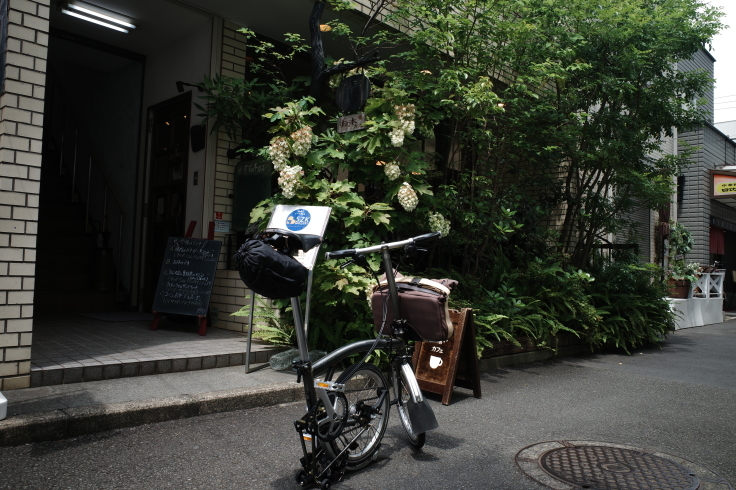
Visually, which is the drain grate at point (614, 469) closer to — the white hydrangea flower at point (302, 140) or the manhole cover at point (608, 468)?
the manhole cover at point (608, 468)

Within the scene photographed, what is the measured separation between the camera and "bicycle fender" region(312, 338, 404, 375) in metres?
3.19

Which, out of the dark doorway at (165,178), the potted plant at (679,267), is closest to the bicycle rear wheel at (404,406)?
the dark doorway at (165,178)

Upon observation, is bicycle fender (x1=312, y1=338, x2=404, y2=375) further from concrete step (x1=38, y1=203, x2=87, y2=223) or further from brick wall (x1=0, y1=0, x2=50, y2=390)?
concrete step (x1=38, y1=203, x2=87, y2=223)

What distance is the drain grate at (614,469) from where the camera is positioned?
325 cm

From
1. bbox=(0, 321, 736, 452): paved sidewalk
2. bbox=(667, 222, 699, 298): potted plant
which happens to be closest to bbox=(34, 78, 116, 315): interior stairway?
bbox=(0, 321, 736, 452): paved sidewalk

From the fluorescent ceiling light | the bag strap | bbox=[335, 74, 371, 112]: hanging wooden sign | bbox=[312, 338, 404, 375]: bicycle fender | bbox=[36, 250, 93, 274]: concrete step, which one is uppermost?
the fluorescent ceiling light

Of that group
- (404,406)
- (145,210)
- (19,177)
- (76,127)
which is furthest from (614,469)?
(76,127)

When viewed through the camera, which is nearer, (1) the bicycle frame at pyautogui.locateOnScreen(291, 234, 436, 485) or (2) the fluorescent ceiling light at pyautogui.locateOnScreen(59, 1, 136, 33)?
(1) the bicycle frame at pyautogui.locateOnScreen(291, 234, 436, 485)

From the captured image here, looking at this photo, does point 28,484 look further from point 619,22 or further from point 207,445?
point 619,22

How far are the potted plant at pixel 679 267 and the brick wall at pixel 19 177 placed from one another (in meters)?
11.9

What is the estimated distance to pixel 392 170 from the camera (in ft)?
19.5

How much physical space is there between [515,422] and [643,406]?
60.5 inches

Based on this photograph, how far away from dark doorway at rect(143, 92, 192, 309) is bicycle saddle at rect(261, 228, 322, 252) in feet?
17.6

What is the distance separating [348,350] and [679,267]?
12.9 m
